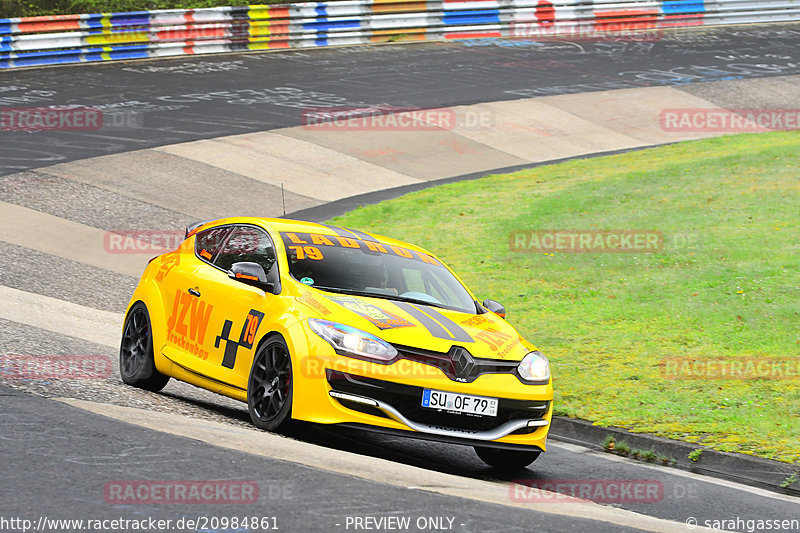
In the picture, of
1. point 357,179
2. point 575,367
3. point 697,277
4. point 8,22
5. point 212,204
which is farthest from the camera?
point 8,22

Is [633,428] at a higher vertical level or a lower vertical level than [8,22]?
lower

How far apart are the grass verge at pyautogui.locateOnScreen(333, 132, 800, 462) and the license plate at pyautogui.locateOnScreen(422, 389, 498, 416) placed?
2.16 metres

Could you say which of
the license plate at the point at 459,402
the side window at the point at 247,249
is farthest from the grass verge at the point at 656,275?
the side window at the point at 247,249

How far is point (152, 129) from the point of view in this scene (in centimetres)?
2252

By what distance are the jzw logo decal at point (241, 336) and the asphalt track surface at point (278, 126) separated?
49 centimetres

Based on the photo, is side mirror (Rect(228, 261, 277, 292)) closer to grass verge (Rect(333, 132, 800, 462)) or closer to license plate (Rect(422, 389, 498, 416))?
license plate (Rect(422, 389, 498, 416))

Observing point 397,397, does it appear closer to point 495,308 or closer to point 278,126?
point 495,308

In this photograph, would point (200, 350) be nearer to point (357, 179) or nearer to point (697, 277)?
point (697, 277)

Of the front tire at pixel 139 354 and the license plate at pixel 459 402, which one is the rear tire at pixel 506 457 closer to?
the license plate at pixel 459 402

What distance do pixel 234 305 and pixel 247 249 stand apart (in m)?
0.65

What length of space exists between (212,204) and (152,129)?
185 inches

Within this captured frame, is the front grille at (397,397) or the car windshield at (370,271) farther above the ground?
the car windshield at (370,271)

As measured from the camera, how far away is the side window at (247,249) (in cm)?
862

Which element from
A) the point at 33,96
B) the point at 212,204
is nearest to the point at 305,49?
the point at 33,96
